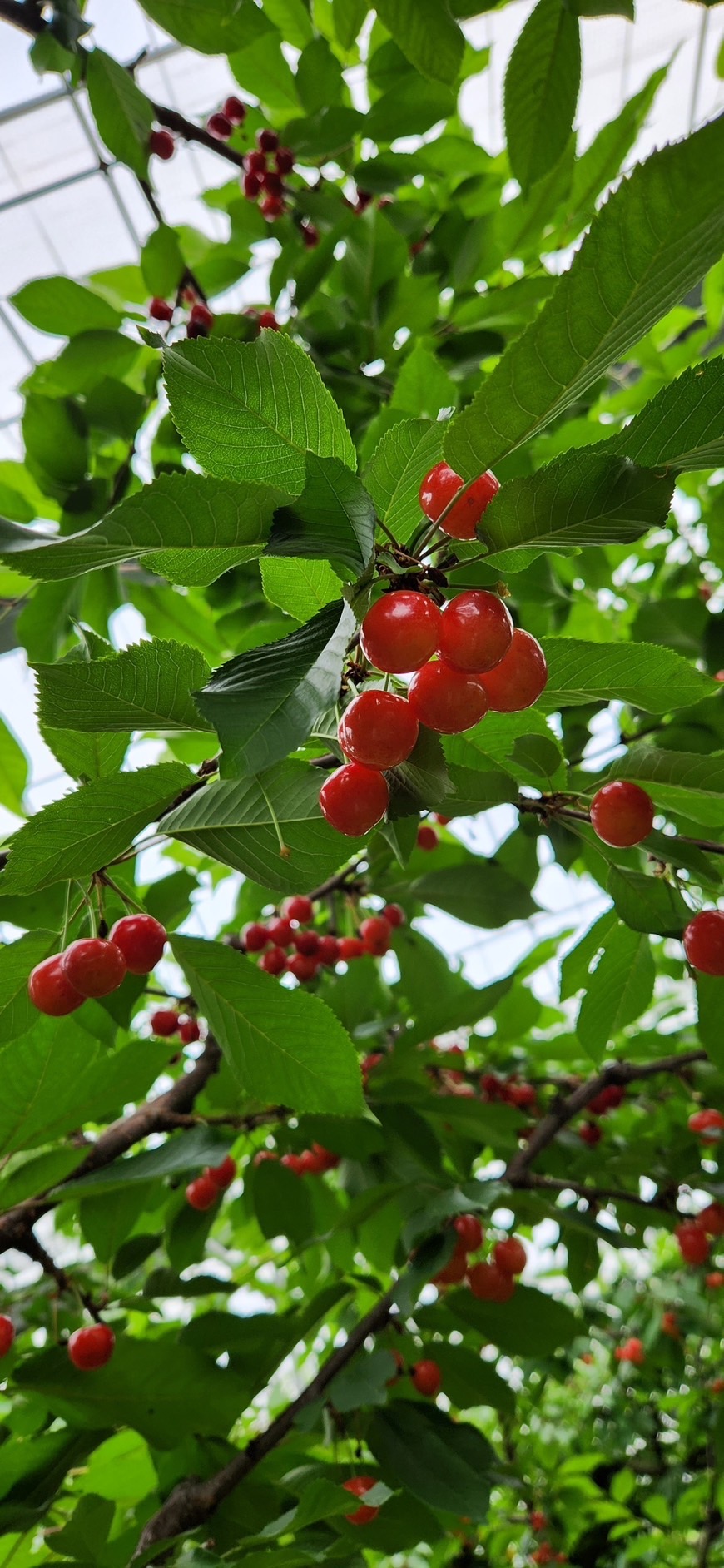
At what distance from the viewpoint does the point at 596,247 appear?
48 cm

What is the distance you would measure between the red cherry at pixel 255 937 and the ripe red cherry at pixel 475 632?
4.44ft

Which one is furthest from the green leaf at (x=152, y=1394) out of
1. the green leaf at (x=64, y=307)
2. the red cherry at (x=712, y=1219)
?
the green leaf at (x=64, y=307)

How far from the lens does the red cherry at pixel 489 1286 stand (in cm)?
153

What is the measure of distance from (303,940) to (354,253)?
1200 mm

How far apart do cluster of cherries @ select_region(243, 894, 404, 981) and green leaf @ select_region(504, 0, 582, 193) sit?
1.22 meters

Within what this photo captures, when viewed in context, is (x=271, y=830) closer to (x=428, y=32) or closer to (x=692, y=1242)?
(x=428, y=32)

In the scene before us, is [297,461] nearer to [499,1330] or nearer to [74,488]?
[74,488]

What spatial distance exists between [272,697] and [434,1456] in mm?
1271

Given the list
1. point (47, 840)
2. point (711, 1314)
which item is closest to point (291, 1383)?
point (711, 1314)

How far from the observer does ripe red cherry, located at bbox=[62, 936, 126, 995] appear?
847mm

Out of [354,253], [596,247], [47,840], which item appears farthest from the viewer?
[354,253]

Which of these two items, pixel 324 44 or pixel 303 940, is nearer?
pixel 324 44

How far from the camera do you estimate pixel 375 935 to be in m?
1.98

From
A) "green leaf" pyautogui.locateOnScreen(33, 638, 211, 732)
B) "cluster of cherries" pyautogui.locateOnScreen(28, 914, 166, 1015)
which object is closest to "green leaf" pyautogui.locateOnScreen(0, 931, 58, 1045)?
"cluster of cherries" pyautogui.locateOnScreen(28, 914, 166, 1015)
